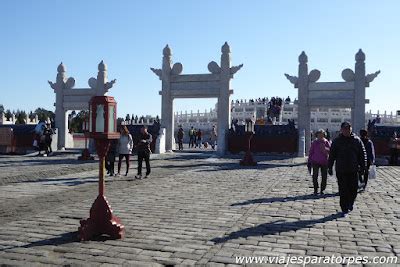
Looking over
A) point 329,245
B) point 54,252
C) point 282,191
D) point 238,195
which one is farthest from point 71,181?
point 329,245

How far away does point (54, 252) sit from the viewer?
5363 mm

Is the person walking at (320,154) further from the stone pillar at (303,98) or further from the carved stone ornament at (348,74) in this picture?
the carved stone ornament at (348,74)

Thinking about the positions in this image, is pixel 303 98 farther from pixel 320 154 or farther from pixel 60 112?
pixel 60 112

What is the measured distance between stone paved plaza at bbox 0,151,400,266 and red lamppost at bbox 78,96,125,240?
0.21 meters

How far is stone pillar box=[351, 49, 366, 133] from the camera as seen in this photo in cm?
2489

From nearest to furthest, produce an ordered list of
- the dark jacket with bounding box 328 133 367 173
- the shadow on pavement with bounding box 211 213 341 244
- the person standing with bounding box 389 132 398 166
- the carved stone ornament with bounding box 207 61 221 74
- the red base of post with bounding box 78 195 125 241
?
the red base of post with bounding box 78 195 125 241 → the shadow on pavement with bounding box 211 213 341 244 → the dark jacket with bounding box 328 133 367 173 → the person standing with bounding box 389 132 398 166 → the carved stone ornament with bounding box 207 61 221 74

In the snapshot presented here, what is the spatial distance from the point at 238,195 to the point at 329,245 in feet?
A: 14.6

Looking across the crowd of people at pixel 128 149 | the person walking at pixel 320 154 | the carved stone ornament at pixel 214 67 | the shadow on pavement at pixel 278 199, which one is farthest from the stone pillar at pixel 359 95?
the shadow on pavement at pixel 278 199

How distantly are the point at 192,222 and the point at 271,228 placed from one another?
1.27m

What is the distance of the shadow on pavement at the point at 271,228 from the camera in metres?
6.20

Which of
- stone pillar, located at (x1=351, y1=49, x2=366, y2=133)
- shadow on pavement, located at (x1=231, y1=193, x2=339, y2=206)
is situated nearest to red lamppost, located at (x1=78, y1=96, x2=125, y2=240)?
shadow on pavement, located at (x1=231, y1=193, x2=339, y2=206)

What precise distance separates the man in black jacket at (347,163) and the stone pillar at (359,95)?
1709 centimetres

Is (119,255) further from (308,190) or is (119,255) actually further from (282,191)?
(308,190)

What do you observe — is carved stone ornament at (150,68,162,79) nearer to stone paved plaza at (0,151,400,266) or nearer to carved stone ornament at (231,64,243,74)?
carved stone ornament at (231,64,243,74)
